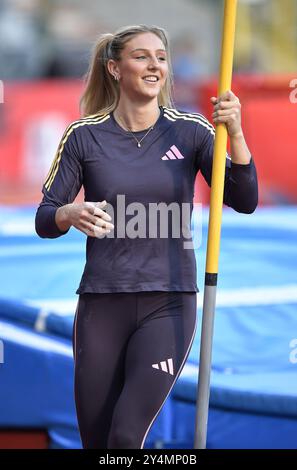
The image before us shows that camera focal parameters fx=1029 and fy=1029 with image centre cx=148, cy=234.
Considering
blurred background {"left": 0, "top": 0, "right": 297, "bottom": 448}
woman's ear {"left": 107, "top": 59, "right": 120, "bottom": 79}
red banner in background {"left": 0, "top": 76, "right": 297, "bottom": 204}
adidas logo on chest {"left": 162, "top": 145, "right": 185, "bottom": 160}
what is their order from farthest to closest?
red banner in background {"left": 0, "top": 76, "right": 297, "bottom": 204} → blurred background {"left": 0, "top": 0, "right": 297, "bottom": 448} → woman's ear {"left": 107, "top": 59, "right": 120, "bottom": 79} → adidas logo on chest {"left": 162, "top": 145, "right": 185, "bottom": 160}

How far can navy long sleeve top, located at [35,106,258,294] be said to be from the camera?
11.0 feet

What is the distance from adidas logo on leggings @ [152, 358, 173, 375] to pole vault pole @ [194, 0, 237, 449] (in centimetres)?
11

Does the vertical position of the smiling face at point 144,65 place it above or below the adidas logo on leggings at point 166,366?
above

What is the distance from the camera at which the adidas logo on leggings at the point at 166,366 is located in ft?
10.8

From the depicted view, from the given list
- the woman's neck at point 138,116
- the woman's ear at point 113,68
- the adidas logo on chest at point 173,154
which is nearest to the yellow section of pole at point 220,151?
the adidas logo on chest at point 173,154

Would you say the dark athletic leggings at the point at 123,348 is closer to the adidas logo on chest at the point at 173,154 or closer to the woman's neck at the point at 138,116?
the adidas logo on chest at the point at 173,154

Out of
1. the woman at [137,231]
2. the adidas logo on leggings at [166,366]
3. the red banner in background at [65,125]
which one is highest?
the red banner in background at [65,125]

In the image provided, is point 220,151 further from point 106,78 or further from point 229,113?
point 106,78

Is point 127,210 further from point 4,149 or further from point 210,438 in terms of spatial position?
point 4,149

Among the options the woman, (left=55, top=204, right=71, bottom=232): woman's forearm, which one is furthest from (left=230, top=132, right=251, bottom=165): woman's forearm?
(left=55, top=204, right=71, bottom=232): woman's forearm

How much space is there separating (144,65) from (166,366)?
99cm

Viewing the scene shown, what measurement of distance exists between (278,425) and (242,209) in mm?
1040

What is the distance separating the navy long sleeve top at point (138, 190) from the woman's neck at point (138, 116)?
0.03m

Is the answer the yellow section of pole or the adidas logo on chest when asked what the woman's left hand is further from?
the adidas logo on chest
